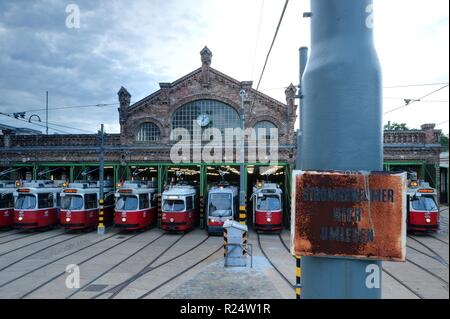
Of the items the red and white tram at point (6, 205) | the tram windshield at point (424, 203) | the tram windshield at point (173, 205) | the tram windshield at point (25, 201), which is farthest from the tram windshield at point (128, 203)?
the tram windshield at point (424, 203)

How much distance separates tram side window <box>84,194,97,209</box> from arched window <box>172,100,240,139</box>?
862cm

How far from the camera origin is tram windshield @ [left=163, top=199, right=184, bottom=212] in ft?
66.0

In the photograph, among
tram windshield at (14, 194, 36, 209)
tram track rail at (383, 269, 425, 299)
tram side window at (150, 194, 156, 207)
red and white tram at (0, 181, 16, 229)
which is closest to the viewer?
tram track rail at (383, 269, 425, 299)

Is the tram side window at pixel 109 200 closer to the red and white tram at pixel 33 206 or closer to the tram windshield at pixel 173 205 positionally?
the red and white tram at pixel 33 206

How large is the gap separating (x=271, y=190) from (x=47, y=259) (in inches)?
516

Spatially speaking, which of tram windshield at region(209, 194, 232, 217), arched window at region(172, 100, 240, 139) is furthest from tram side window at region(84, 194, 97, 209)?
arched window at region(172, 100, 240, 139)

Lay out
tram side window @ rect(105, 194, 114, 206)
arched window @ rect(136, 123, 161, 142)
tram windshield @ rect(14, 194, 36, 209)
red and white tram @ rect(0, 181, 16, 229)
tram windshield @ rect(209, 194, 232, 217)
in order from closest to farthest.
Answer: tram windshield @ rect(209, 194, 232, 217) → tram windshield @ rect(14, 194, 36, 209) → red and white tram @ rect(0, 181, 16, 229) → tram side window @ rect(105, 194, 114, 206) → arched window @ rect(136, 123, 161, 142)

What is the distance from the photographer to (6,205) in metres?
21.5

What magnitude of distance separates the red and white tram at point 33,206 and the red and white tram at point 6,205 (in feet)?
3.36

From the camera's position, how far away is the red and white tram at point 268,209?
20.1 metres

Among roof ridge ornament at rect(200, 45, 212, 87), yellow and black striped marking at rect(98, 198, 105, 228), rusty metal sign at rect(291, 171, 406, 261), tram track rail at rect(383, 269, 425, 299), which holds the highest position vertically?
roof ridge ornament at rect(200, 45, 212, 87)

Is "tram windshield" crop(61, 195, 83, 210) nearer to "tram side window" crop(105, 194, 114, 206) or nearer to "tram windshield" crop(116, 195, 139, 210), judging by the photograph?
"tram windshield" crop(116, 195, 139, 210)
